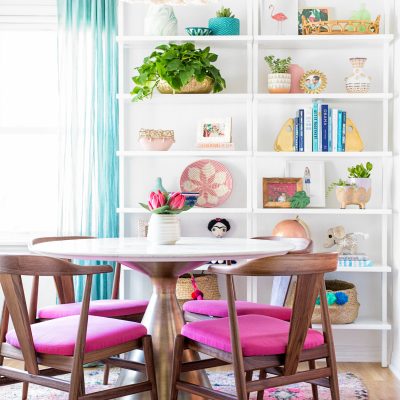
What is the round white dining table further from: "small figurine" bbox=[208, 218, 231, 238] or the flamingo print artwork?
the flamingo print artwork

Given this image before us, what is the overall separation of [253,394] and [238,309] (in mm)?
690

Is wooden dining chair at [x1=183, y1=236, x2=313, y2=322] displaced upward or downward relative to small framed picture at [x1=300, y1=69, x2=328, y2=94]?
downward

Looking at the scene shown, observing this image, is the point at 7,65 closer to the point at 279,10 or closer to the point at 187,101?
the point at 187,101

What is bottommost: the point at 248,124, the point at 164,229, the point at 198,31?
the point at 164,229

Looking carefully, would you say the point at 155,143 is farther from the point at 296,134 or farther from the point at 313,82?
the point at 313,82

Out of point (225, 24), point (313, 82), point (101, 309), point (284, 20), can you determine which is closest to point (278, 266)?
point (101, 309)

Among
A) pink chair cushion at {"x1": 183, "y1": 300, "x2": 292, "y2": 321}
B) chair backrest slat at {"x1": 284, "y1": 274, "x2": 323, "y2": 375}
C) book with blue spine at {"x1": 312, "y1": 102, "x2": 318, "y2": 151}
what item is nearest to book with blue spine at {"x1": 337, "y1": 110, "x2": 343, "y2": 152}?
book with blue spine at {"x1": 312, "y1": 102, "x2": 318, "y2": 151}

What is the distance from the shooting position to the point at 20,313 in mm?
2619

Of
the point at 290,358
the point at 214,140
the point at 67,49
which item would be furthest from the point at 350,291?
the point at 67,49

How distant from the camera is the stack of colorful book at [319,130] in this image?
14.4ft

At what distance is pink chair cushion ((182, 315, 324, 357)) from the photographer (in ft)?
8.57

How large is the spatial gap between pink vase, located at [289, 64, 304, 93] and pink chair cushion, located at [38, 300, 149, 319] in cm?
172

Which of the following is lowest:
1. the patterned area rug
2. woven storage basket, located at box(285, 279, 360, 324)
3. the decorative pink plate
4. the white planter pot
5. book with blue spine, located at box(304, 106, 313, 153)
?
the patterned area rug

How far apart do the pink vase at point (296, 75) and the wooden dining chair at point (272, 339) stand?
2.00 m
